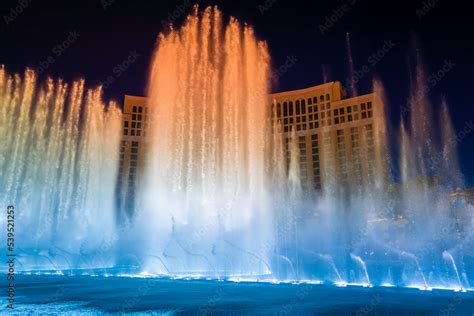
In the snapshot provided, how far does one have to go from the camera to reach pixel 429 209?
2645 cm

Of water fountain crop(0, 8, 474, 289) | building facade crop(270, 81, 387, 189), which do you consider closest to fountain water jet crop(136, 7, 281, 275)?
water fountain crop(0, 8, 474, 289)

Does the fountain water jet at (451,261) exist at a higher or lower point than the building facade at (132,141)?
lower

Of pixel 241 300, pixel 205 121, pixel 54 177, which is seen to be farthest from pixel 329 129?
pixel 241 300

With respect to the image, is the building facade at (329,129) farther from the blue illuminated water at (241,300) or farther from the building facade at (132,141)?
the blue illuminated water at (241,300)

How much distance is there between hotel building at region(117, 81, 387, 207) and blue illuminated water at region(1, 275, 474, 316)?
166 feet

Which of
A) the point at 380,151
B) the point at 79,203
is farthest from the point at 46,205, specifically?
the point at 380,151

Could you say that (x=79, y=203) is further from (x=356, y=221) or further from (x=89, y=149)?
(x=356, y=221)

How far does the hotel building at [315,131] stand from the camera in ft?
206

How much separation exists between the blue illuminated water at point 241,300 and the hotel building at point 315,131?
166 feet

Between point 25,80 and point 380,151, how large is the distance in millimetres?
45099

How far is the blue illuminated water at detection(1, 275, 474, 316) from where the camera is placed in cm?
934

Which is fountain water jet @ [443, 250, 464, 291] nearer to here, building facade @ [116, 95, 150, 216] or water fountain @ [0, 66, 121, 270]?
water fountain @ [0, 66, 121, 270]

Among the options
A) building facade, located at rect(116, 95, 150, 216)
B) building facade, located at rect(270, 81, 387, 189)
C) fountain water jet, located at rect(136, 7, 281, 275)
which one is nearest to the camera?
fountain water jet, located at rect(136, 7, 281, 275)

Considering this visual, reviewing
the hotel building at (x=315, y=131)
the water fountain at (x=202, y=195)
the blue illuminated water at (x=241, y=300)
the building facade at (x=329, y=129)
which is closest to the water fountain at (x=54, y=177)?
the water fountain at (x=202, y=195)
